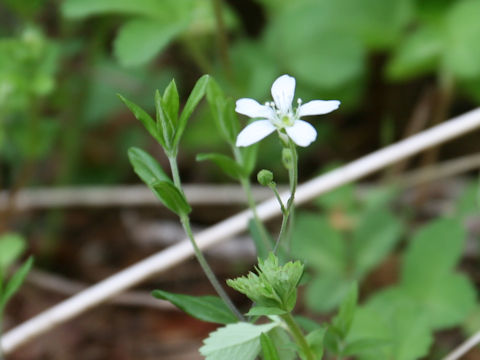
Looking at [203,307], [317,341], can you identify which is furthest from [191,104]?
[317,341]

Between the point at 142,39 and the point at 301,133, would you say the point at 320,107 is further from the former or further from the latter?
the point at 142,39

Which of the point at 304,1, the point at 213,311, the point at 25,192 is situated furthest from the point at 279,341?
the point at 304,1

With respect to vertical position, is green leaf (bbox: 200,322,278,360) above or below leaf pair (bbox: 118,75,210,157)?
below

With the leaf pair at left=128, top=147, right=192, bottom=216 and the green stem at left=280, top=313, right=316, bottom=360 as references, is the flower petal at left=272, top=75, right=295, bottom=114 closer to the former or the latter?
the leaf pair at left=128, top=147, right=192, bottom=216

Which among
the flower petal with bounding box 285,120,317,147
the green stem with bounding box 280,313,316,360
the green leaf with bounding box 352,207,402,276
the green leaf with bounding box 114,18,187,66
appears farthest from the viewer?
the green leaf with bounding box 352,207,402,276

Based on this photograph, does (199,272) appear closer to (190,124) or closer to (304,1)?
(190,124)

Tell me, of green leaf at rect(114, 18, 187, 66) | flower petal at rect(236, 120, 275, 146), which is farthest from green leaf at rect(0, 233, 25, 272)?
flower petal at rect(236, 120, 275, 146)
